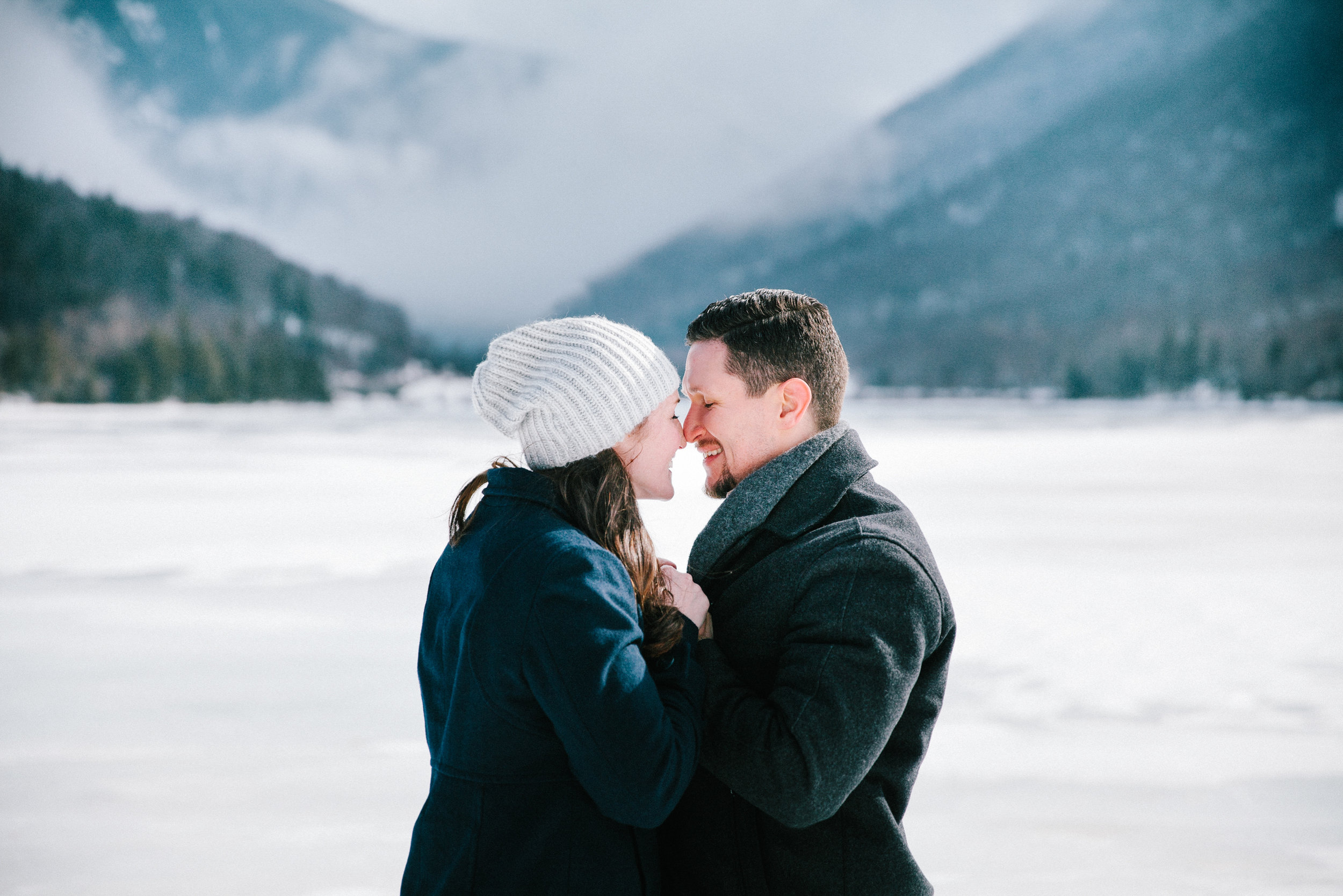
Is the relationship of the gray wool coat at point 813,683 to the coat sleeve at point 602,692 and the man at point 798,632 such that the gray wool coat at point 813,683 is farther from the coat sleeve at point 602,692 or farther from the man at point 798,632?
the coat sleeve at point 602,692

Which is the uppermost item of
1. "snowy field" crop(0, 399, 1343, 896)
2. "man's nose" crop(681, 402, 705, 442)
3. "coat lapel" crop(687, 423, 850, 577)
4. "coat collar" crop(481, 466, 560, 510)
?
"man's nose" crop(681, 402, 705, 442)

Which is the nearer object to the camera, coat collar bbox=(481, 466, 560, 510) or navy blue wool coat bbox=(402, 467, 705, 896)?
navy blue wool coat bbox=(402, 467, 705, 896)

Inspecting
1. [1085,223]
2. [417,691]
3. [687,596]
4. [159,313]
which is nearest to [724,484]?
[687,596]

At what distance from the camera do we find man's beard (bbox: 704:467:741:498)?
1.63 meters

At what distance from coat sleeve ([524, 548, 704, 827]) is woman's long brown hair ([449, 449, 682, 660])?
10cm

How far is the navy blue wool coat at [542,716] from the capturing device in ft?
3.63

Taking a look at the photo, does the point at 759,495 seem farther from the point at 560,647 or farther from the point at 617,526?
the point at 560,647

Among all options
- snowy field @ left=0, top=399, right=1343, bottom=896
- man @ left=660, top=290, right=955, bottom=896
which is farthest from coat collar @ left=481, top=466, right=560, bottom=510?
snowy field @ left=0, top=399, right=1343, bottom=896

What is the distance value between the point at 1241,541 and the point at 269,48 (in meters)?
94.2

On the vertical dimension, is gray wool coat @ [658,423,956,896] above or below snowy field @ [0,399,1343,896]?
above

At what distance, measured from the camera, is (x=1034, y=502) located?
11.9 metres

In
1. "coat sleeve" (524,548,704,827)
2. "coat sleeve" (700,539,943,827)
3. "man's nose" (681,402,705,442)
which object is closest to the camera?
"coat sleeve" (524,548,704,827)

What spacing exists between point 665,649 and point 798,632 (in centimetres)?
19

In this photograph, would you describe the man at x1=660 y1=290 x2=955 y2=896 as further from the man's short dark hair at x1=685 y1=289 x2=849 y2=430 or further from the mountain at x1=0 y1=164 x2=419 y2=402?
the mountain at x1=0 y1=164 x2=419 y2=402
